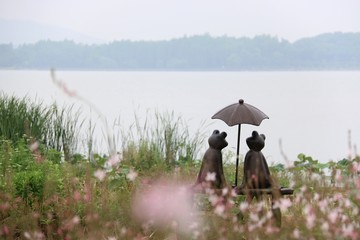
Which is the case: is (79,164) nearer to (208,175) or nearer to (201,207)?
(201,207)

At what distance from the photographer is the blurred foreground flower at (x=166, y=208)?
3.14 m

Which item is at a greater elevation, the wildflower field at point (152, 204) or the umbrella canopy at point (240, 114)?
the umbrella canopy at point (240, 114)

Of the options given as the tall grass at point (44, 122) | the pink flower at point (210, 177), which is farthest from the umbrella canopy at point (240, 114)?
the tall grass at point (44, 122)

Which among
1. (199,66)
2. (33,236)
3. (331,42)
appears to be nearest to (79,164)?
(33,236)

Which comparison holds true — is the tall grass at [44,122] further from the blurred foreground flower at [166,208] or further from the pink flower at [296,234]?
the pink flower at [296,234]

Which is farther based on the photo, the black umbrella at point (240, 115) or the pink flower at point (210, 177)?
the black umbrella at point (240, 115)

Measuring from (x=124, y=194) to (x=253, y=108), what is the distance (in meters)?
1.00

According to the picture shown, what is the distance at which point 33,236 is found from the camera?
2.65 m

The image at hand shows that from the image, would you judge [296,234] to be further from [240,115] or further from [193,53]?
[193,53]

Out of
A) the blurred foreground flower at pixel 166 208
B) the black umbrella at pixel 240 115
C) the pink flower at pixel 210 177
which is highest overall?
the black umbrella at pixel 240 115

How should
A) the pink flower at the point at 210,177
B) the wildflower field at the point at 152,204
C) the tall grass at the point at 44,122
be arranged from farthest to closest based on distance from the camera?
1. the tall grass at the point at 44,122
2. the pink flower at the point at 210,177
3. the wildflower field at the point at 152,204

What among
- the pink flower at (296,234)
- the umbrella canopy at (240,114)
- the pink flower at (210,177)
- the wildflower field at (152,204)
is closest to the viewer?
the pink flower at (296,234)

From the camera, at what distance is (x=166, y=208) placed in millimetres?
3352

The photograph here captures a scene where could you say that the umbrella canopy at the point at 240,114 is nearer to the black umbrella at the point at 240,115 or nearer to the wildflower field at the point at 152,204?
the black umbrella at the point at 240,115
